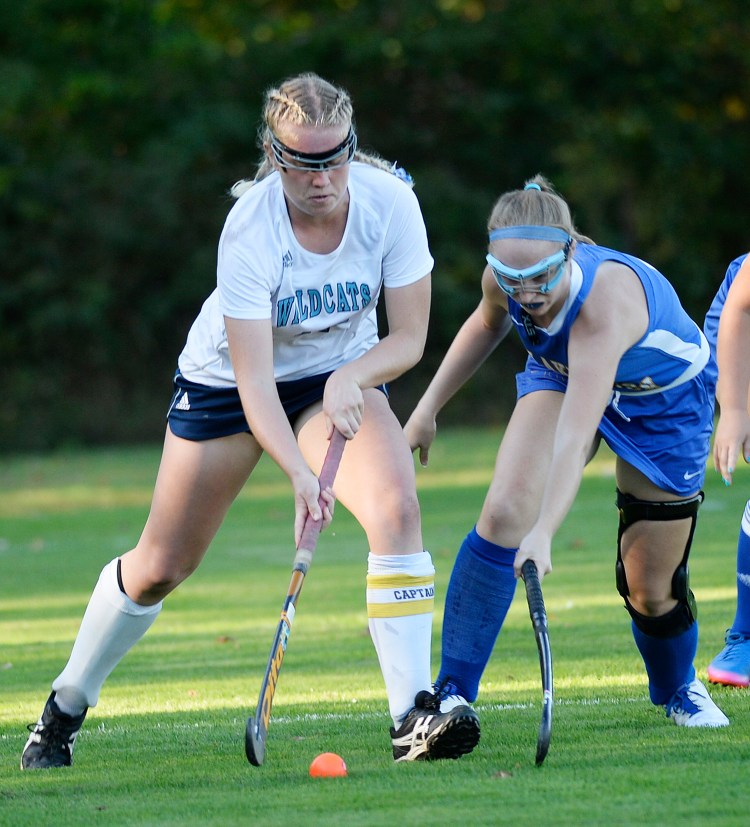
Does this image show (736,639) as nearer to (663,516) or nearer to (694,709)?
(694,709)

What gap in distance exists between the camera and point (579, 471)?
416 centimetres

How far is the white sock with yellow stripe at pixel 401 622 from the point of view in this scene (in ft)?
13.9

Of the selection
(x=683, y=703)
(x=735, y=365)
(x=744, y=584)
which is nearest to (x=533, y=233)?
(x=735, y=365)

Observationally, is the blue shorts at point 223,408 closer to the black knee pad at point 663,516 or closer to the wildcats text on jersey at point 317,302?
the wildcats text on jersey at point 317,302

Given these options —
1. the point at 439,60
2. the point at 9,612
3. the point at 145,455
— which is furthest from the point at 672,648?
the point at 439,60

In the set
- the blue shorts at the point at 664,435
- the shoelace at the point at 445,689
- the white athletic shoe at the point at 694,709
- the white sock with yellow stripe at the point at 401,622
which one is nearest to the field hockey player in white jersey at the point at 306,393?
the white sock with yellow stripe at the point at 401,622

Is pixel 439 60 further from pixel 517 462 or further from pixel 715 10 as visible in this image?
pixel 517 462

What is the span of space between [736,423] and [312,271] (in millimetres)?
1544

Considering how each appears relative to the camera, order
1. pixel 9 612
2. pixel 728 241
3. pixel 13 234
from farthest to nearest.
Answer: pixel 728 241
pixel 13 234
pixel 9 612

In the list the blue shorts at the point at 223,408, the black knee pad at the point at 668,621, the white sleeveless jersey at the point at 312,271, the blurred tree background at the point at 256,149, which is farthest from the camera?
the blurred tree background at the point at 256,149

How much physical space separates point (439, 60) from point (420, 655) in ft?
90.1

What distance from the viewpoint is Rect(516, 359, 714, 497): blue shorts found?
182 inches

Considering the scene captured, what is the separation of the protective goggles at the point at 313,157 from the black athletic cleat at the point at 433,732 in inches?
59.0

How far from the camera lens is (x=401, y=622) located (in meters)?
4.26
